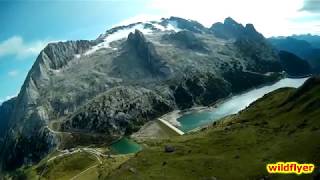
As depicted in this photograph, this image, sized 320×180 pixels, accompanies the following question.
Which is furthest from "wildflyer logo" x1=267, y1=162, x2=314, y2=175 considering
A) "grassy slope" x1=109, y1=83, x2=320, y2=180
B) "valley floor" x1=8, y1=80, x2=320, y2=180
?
"grassy slope" x1=109, y1=83, x2=320, y2=180

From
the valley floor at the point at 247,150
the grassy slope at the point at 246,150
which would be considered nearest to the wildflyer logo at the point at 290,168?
the valley floor at the point at 247,150

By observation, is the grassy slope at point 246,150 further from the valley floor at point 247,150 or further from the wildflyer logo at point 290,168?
the wildflyer logo at point 290,168

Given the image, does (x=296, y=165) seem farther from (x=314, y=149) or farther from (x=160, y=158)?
(x=160, y=158)

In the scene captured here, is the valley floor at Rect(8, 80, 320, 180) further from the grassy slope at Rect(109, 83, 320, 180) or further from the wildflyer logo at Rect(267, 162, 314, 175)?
the wildflyer logo at Rect(267, 162, 314, 175)

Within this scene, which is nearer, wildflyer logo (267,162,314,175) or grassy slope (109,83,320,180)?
wildflyer logo (267,162,314,175)

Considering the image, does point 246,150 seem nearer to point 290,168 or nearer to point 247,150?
point 247,150

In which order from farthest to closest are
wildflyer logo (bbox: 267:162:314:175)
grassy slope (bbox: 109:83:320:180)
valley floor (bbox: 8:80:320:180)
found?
grassy slope (bbox: 109:83:320:180)
valley floor (bbox: 8:80:320:180)
wildflyer logo (bbox: 267:162:314:175)

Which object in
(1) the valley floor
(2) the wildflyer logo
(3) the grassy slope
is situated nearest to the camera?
(2) the wildflyer logo
